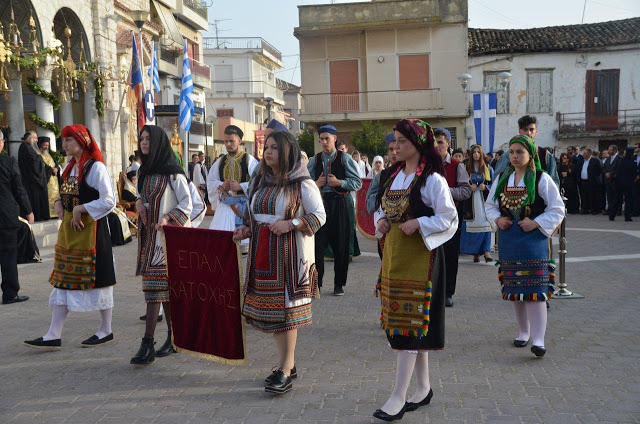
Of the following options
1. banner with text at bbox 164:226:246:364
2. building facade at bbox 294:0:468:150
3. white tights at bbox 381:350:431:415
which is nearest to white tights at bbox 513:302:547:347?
white tights at bbox 381:350:431:415

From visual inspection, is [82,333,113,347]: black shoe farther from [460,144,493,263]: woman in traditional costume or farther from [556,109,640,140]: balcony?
[556,109,640,140]: balcony

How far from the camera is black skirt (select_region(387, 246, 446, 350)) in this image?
4.43m

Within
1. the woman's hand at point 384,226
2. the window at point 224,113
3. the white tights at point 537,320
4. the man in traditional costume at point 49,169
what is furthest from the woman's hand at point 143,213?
the window at point 224,113

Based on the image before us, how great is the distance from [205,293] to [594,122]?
33621mm

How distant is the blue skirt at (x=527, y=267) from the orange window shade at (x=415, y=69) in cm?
3165

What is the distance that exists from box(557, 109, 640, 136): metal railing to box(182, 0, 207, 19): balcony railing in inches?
813

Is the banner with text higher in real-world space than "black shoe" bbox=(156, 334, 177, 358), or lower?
higher

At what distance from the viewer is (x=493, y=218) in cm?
603

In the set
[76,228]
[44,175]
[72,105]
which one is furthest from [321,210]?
[72,105]

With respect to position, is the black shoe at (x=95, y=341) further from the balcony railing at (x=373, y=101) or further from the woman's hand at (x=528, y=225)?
the balcony railing at (x=373, y=101)

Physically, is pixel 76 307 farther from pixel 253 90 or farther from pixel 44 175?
pixel 253 90

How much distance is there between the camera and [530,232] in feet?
19.1

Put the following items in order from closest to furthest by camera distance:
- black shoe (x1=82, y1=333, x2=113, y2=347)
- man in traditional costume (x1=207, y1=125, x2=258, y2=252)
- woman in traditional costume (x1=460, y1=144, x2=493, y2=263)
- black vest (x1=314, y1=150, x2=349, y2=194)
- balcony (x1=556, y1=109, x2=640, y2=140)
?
black shoe (x1=82, y1=333, x2=113, y2=347), man in traditional costume (x1=207, y1=125, x2=258, y2=252), black vest (x1=314, y1=150, x2=349, y2=194), woman in traditional costume (x1=460, y1=144, x2=493, y2=263), balcony (x1=556, y1=109, x2=640, y2=140)

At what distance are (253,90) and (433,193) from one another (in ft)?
196
